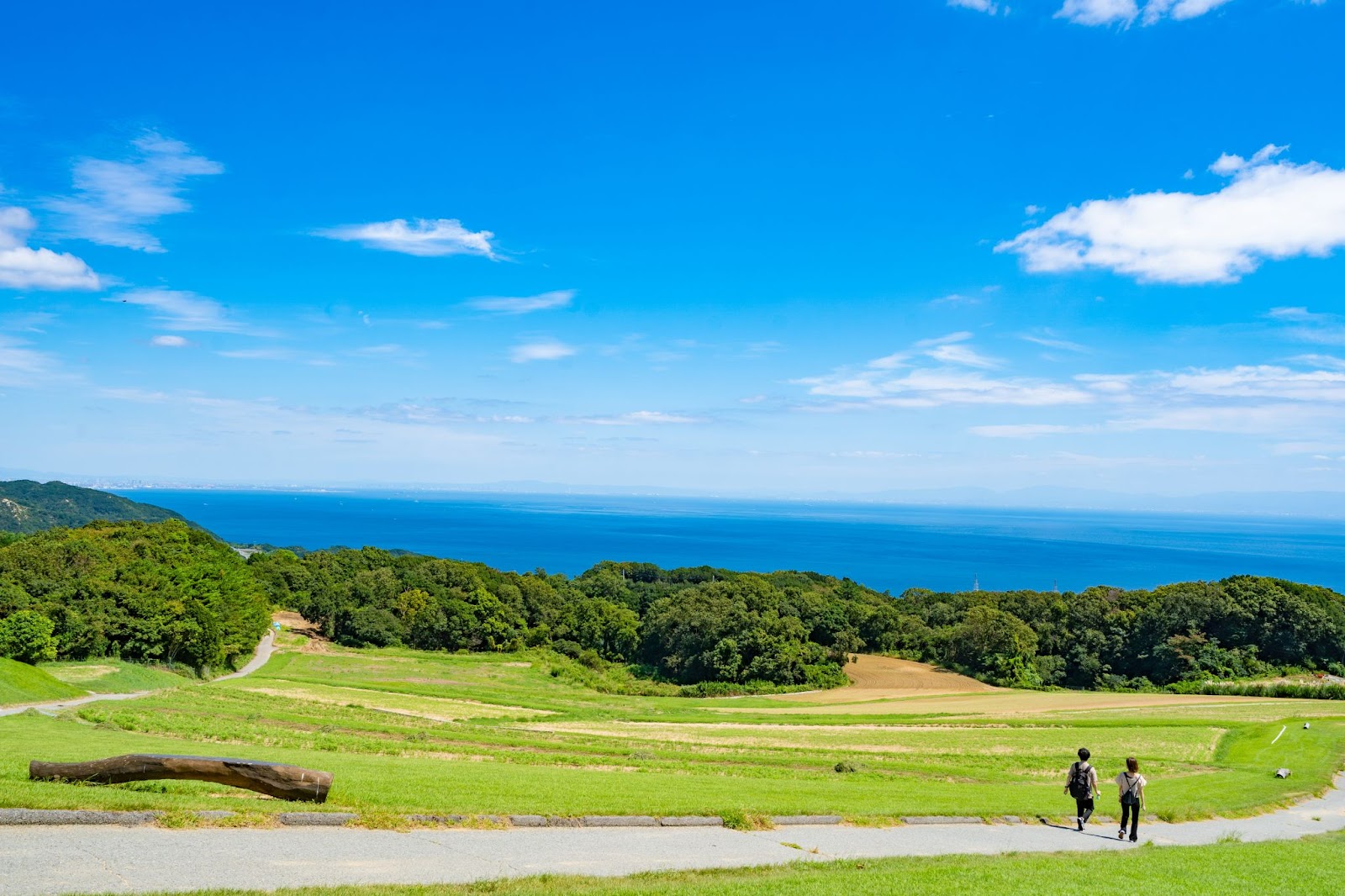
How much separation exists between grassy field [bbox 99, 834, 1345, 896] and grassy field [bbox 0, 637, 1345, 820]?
3.08 m

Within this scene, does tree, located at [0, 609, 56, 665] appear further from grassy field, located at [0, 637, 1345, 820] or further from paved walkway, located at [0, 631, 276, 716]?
grassy field, located at [0, 637, 1345, 820]

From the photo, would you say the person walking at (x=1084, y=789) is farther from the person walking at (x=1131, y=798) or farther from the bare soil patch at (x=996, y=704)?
the bare soil patch at (x=996, y=704)

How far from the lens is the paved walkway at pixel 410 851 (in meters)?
8.94

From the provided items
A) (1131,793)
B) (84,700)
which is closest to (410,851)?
(1131,793)

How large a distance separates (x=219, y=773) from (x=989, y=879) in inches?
435

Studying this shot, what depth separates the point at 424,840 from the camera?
37.2ft

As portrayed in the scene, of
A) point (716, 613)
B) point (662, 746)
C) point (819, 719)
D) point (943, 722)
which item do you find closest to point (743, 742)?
point (662, 746)

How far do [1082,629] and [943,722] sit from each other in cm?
4100

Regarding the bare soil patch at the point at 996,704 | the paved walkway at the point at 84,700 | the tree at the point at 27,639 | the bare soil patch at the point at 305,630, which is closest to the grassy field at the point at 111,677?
the tree at the point at 27,639

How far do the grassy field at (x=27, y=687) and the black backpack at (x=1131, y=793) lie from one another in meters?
34.0

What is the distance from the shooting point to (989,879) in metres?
10.9

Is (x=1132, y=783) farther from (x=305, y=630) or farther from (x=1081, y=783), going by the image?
(x=305, y=630)

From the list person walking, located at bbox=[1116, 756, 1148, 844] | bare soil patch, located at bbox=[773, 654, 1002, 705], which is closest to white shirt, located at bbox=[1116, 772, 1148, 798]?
person walking, located at bbox=[1116, 756, 1148, 844]

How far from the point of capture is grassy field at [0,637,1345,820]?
14.6 meters
